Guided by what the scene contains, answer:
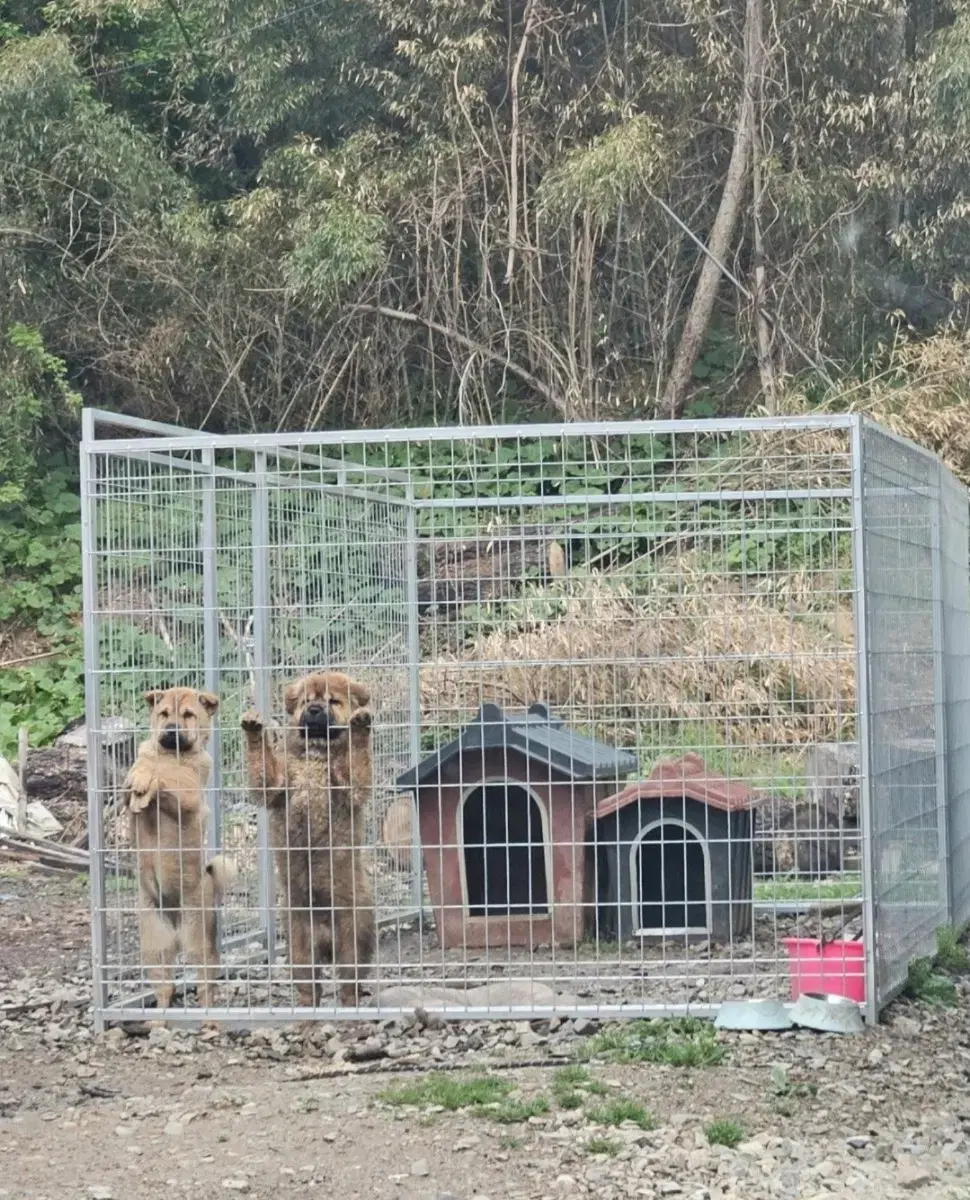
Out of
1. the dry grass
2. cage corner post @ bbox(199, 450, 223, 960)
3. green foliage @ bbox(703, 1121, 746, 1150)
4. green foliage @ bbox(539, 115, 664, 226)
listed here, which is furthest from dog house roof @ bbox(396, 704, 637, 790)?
green foliage @ bbox(539, 115, 664, 226)

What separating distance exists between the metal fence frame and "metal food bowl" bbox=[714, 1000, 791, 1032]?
29 cm

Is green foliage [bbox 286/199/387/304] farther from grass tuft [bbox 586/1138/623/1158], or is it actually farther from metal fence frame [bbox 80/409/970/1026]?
grass tuft [bbox 586/1138/623/1158]

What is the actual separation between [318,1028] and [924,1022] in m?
1.93

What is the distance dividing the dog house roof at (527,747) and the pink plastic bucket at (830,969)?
1.11 meters

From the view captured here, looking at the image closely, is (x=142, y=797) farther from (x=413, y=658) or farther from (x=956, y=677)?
(x=956, y=677)

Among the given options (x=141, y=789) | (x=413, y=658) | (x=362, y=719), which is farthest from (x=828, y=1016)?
(x=413, y=658)

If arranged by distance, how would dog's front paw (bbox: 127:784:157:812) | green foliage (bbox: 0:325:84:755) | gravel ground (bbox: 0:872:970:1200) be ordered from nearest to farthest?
gravel ground (bbox: 0:872:970:1200) < dog's front paw (bbox: 127:784:157:812) < green foliage (bbox: 0:325:84:755)

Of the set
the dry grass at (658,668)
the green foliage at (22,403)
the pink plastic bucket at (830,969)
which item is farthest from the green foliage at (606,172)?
the pink plastic bucket at (830,969)

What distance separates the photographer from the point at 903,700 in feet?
19.6

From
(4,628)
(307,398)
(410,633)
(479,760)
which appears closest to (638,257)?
(307,398)

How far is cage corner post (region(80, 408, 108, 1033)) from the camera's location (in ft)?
18.8

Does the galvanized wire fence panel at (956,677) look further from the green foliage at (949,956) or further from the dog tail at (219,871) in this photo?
the dog tail at (219,871)

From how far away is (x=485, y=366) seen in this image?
16.2 metres

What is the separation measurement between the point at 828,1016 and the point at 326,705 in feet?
6.16
